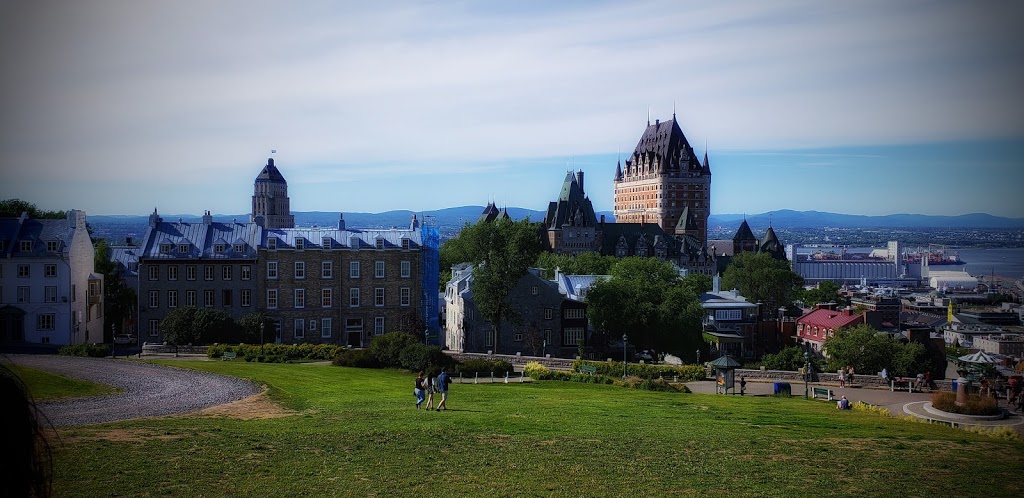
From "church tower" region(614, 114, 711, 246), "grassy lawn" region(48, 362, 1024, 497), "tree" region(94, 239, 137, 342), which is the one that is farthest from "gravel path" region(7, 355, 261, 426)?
"church tower" region(614, 114, 711, 246)

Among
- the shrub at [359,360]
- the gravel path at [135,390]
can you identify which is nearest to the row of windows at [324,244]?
the shrub at [359,360]

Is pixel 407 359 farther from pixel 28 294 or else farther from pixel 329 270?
pixel 28 294

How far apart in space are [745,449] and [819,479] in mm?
3102

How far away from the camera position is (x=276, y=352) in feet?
156

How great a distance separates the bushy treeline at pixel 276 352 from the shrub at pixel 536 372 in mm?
10128

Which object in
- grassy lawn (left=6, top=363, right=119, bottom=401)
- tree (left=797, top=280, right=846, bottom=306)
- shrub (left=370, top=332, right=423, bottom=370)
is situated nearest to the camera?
grassy lawn (left=6, top=363, right=119, bottom=401)

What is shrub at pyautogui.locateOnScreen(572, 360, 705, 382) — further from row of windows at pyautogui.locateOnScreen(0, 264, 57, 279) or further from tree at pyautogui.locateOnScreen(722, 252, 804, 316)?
tree at pyautogui.locateOnScreen(722, 252, 804, 316)

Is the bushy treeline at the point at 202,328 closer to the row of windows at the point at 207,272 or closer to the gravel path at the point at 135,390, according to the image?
the row of windows at the point at 207,272

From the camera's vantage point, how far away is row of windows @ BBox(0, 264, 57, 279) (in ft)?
177

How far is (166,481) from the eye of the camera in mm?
17641

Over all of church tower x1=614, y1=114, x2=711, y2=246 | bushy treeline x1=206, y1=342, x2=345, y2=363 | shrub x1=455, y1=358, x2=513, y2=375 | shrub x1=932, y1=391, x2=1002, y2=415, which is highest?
church tower x1=614, y1=114, x2=711, y2=246

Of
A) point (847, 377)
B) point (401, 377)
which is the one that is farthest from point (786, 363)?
point (401, 377)

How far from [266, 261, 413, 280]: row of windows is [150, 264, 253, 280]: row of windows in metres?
1.48

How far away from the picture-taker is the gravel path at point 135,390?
26422 mm
